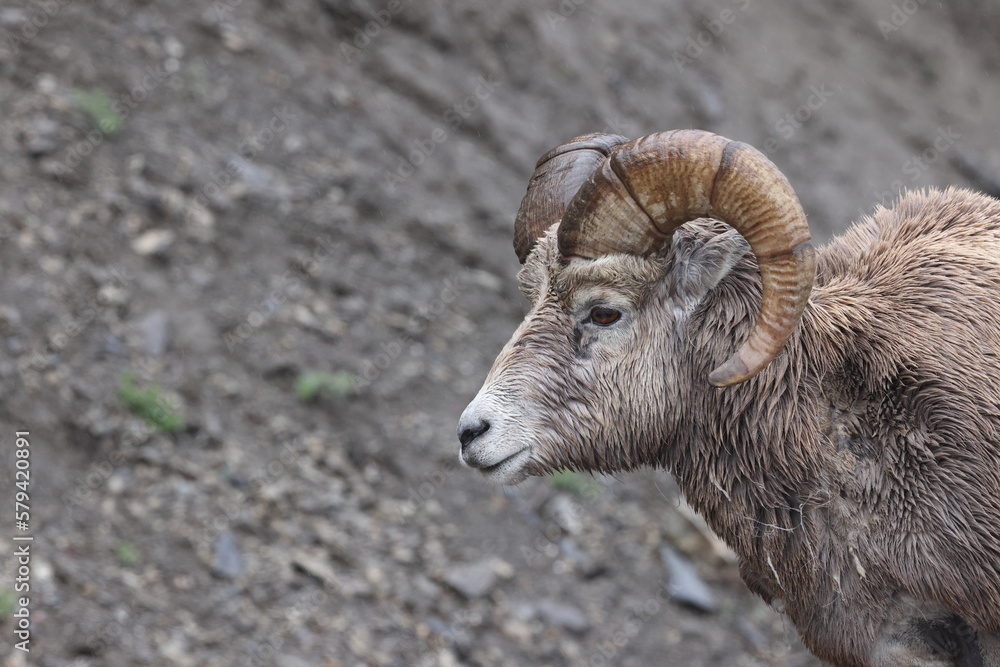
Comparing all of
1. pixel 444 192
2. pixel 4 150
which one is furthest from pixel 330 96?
pixel 4 150

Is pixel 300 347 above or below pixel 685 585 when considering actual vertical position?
below

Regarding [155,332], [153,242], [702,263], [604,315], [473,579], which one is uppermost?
[702,263]

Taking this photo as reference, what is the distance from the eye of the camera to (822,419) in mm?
4293

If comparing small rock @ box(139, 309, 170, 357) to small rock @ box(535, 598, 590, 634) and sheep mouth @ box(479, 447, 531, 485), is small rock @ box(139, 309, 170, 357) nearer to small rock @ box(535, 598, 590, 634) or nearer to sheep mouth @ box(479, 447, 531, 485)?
small rock @ box(535, 598, 590, 634)

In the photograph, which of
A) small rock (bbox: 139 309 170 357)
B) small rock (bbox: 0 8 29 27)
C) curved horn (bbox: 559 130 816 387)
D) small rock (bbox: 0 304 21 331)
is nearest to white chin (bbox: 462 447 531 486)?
curved horn (bbox: 559 130 816 387)

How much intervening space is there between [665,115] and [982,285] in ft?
29.5

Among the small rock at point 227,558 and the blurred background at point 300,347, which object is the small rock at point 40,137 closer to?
the blurred background at point 300,347

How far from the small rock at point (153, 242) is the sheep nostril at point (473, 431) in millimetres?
5760

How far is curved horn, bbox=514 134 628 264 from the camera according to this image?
15.7ft

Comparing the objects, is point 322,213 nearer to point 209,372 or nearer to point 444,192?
point 444,192

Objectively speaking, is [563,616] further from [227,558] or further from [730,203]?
[730,203]

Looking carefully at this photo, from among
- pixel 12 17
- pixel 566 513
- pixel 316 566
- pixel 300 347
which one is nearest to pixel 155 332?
pixel 300 347

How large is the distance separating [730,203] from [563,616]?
547cm

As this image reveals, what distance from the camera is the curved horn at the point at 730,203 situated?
149 inches
